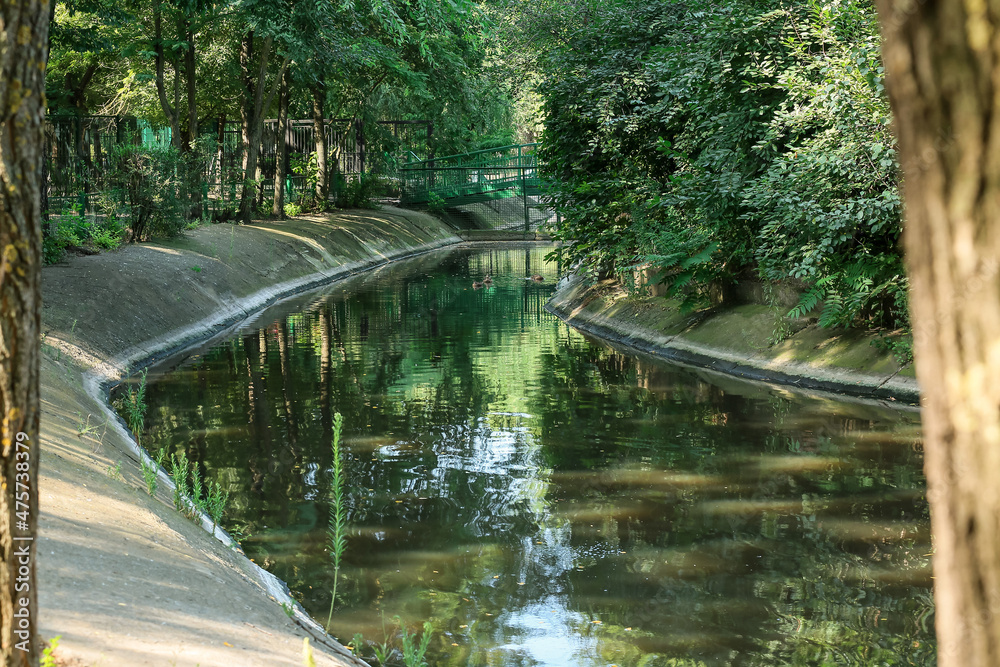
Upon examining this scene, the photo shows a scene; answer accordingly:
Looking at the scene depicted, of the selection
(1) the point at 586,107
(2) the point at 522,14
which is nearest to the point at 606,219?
(1) the point at 586,107

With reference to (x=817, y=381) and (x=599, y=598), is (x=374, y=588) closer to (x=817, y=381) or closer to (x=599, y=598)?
(x=599, y=598)

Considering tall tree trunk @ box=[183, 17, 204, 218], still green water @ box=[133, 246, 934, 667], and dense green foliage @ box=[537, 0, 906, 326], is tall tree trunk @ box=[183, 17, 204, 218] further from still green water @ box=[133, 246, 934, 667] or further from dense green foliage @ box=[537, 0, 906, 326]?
still green water @ box=[133, 246, 934, 667]

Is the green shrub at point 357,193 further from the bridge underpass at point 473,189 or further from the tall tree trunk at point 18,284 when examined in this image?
the tall tree trunk at point 18,284

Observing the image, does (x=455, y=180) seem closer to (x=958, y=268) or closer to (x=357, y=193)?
(x=357, y=193)

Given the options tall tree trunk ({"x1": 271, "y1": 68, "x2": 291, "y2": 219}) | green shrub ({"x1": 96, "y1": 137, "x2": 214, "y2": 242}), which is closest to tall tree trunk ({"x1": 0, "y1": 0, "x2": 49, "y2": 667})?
green shrub ({"x1": 96, "y1": 137, "x2": 214, "y2": 242})

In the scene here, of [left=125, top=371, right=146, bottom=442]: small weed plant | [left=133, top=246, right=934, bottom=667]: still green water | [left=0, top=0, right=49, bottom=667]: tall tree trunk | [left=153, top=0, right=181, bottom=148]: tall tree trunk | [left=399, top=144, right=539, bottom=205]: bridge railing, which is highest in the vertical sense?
[left=153, top=0, right=181, bottom=148]: tall tree trunk

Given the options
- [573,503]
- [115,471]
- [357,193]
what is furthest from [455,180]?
[115,471]

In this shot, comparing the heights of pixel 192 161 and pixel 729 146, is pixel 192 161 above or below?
above

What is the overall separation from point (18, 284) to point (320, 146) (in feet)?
105

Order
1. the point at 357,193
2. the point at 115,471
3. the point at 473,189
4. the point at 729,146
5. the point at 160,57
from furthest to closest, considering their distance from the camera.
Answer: the point at 473,189 → the point at 357,193 → the point at 160,57 → the point at 729,146 → the point at 115,471

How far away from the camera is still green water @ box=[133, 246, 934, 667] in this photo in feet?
19.8

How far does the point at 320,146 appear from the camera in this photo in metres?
34.0

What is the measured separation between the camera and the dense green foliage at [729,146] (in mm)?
11367

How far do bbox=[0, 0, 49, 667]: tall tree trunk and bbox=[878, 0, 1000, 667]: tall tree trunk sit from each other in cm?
239
